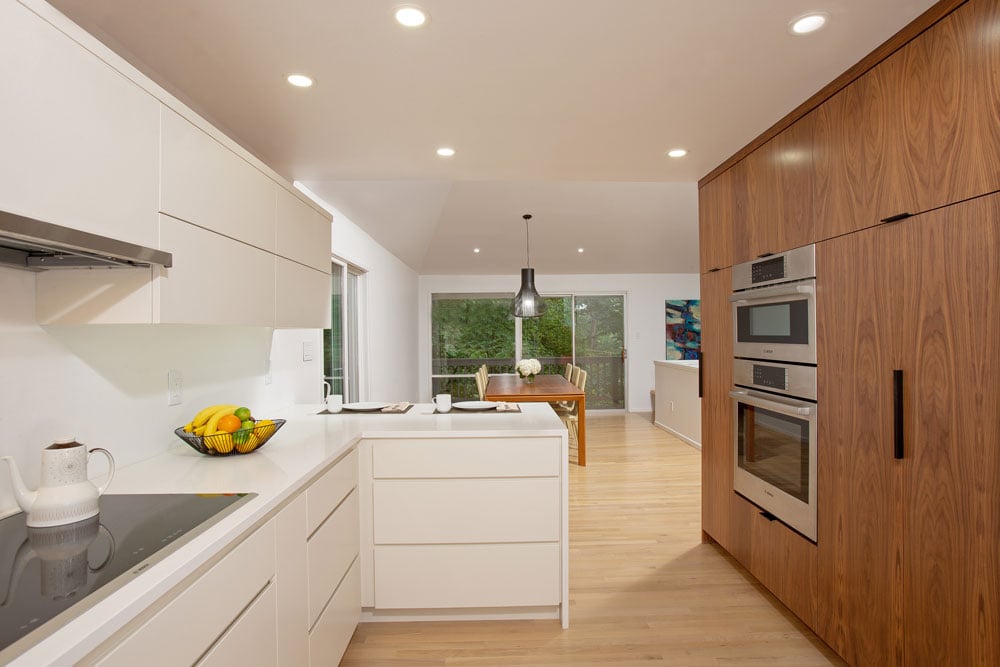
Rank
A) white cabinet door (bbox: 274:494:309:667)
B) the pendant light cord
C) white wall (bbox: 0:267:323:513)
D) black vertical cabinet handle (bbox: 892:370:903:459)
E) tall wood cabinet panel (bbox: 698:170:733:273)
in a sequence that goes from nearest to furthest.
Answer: white wall (bbox: 0:267:323:513) → white cabinet door (bbox: 274:494:309:667) → black vertical cabinet handle (bbox: 892:370:903:459) → tall wood cabinet panel (bbox: 698:170:733:273) → the pendant light cord

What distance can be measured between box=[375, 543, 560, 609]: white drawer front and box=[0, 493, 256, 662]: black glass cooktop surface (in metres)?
1.07

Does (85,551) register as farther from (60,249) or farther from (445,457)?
(445,457)

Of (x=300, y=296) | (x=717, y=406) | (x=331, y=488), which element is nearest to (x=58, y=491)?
(x=331, y=488)

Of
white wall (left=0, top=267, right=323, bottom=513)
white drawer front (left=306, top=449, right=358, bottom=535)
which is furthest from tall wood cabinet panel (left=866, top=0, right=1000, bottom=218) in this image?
white wall (left=0, top=267, right=323, bottom=513)

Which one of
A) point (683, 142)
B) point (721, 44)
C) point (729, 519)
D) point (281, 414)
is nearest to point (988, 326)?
point (721, 44)

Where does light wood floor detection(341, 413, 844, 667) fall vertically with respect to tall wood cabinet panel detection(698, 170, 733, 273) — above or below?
below

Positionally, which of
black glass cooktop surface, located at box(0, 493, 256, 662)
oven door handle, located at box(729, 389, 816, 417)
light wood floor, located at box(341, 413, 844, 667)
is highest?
oven door handle, located at box(729, 389, 816, 417)

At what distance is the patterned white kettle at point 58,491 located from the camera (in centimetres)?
115

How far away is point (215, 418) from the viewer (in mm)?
1877

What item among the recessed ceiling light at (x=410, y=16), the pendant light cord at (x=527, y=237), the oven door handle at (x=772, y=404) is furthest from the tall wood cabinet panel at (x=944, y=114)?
the pendant light cord at (x=527, y=237)

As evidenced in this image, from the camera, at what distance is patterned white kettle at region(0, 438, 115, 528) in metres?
1.15

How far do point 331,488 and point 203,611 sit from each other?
814mm

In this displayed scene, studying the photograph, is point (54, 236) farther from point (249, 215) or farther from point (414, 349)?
point (414, 349)

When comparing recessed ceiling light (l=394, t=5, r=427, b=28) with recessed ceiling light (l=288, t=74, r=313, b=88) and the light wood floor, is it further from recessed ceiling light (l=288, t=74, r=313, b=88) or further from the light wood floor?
the light wood floor
